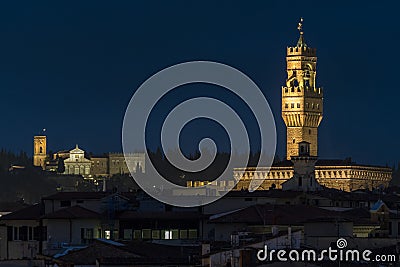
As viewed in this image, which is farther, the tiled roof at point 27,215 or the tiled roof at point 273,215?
the tiled roof at point 27,215

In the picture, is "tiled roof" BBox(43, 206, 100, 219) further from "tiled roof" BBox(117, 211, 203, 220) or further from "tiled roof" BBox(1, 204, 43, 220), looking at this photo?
"tiled roof" BBox(1, 204, 43, 220)

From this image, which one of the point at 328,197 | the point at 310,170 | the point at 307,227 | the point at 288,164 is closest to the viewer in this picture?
the point at 307,227

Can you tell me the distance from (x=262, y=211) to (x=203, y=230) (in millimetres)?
3420

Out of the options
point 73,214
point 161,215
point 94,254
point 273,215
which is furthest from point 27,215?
point 94,254

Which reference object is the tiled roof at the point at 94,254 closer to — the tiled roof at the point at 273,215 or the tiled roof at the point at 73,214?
the tiled roof at the point at 273,215

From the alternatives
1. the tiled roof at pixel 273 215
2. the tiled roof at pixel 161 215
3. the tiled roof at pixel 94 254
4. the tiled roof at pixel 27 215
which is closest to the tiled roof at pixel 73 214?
the tiled roof at pixel 161 215

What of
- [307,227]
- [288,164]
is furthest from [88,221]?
[288,164]

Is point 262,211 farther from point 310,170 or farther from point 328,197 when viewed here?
point 310,170

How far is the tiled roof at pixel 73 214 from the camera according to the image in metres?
83.5

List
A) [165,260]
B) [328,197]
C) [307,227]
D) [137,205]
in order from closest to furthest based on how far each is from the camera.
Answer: [165,260] < [307,227] < [137,205] < [328,197]


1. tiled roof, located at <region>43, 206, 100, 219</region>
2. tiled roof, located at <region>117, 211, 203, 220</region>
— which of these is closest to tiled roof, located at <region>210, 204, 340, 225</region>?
tiled roof, located at <region>117, 211, 203, 220</region>

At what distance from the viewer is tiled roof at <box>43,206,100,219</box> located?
83500 mm

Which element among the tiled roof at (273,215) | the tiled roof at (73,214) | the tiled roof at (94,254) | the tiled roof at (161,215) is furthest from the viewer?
the tiled roof at (161,215)

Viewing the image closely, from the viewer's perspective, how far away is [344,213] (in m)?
85.0
